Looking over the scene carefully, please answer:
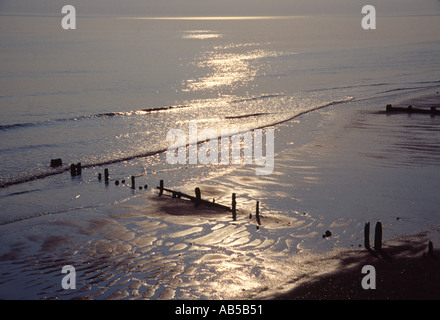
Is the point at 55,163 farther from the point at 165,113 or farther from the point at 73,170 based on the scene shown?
the point at 165,113

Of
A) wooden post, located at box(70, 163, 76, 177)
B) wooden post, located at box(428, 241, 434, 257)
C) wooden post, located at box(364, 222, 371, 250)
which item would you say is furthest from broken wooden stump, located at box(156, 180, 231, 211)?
wooden post, located at box(428, 241, 434, 257)

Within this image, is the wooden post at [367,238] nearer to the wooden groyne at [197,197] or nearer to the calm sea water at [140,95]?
the wooden groyne at [197,197]

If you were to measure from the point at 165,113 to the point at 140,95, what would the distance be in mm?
12678

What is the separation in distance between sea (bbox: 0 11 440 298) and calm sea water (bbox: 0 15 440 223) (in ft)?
0.58

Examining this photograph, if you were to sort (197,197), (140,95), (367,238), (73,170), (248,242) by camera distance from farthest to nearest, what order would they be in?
(140,95) → (73,170) → (197,197) → (248,242) → (367,238)

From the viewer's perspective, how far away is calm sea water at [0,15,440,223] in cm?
3553

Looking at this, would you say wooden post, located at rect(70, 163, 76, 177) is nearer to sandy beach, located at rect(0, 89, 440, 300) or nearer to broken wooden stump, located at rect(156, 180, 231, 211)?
sandy beach, located at rect(0, 89, 440, 300)

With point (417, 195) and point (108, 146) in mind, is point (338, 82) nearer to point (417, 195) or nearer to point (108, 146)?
point (108, 146)

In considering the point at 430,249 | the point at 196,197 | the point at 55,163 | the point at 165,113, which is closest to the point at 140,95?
the point at 165,113

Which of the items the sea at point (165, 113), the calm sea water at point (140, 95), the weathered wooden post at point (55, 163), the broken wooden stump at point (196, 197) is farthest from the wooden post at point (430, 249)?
the weathered wooden post at point (55, 163)

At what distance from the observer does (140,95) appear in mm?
70938

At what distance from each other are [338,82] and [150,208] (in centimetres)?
6096

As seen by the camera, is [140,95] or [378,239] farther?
[140,95]

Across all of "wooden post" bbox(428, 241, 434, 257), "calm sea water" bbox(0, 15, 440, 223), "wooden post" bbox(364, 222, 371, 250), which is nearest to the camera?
"wooden post" bbox(428, 241, 434, 257)
